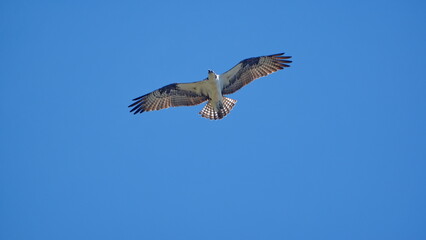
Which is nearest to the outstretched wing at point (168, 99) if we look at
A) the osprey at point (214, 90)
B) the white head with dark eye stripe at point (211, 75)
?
the osprey at point (214, 90)

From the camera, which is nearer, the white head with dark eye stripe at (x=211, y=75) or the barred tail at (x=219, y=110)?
the white head with dark eye stripe at (x=211, y=75)

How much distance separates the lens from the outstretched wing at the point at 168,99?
15844 millimetres

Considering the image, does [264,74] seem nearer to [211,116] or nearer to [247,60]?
[247,60]

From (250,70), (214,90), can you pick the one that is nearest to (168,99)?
(214,90)

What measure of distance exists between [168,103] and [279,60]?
342 cm

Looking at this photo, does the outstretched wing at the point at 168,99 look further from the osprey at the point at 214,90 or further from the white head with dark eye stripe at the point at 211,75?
the white head with dark eye stripe at the point at 211,75

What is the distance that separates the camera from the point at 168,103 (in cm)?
1599

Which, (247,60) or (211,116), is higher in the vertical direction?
(247,60)

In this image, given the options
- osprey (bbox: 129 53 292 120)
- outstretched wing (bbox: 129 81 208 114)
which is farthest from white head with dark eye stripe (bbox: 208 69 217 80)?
outstretched wing (bbox: 129 81 208 114)

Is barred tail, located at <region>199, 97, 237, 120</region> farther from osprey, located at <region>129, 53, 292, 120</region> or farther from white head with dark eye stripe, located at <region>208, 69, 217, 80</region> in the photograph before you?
white head with dark eye stripe, located at <region>208, 69, 217, 80</region>

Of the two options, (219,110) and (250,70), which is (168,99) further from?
(250,70)

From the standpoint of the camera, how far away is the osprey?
15453 millimetres

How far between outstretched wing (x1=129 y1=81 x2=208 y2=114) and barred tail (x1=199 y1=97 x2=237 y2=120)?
0.27 meters

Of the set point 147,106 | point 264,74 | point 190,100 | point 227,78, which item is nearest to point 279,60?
point 264,74
